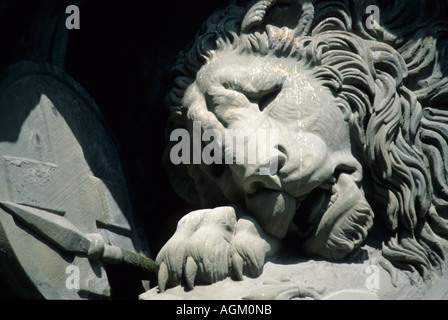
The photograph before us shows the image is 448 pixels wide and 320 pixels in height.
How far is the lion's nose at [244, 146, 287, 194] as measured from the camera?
2895mm

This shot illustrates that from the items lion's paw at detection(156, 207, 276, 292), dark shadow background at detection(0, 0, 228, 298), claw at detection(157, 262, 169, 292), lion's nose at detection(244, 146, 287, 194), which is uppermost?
dark shadow background at detection(0, 0, 228, 298)

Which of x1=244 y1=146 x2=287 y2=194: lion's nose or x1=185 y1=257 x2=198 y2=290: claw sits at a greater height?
x1=244 y1=146 x2=287 y2=194: lion's nose

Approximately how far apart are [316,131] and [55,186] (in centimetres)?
70

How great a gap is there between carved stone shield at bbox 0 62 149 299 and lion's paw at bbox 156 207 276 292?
0.89 feet

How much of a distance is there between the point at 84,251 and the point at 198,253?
345 mm

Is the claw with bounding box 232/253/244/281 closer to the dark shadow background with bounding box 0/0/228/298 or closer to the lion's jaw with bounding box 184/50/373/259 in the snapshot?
the lion's jaw with bounding box 184/50/373/259

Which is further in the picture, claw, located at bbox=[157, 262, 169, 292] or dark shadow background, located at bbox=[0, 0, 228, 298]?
dark shadow background, located at bbox=[0, 0, 228, 298]

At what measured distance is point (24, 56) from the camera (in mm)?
3189

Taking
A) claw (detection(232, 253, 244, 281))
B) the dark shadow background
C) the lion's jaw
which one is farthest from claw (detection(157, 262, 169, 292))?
the dark shadow background

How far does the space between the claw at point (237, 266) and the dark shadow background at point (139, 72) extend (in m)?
0.58

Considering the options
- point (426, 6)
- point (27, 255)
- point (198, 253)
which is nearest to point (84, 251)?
point (27, 255)

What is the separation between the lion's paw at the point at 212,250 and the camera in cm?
284

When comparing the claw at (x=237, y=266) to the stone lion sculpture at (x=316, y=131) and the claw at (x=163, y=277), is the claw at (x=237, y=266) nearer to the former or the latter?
the stone lion sculpture at (x=316, y=131)

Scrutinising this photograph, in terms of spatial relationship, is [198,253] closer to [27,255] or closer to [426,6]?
[27,255]
